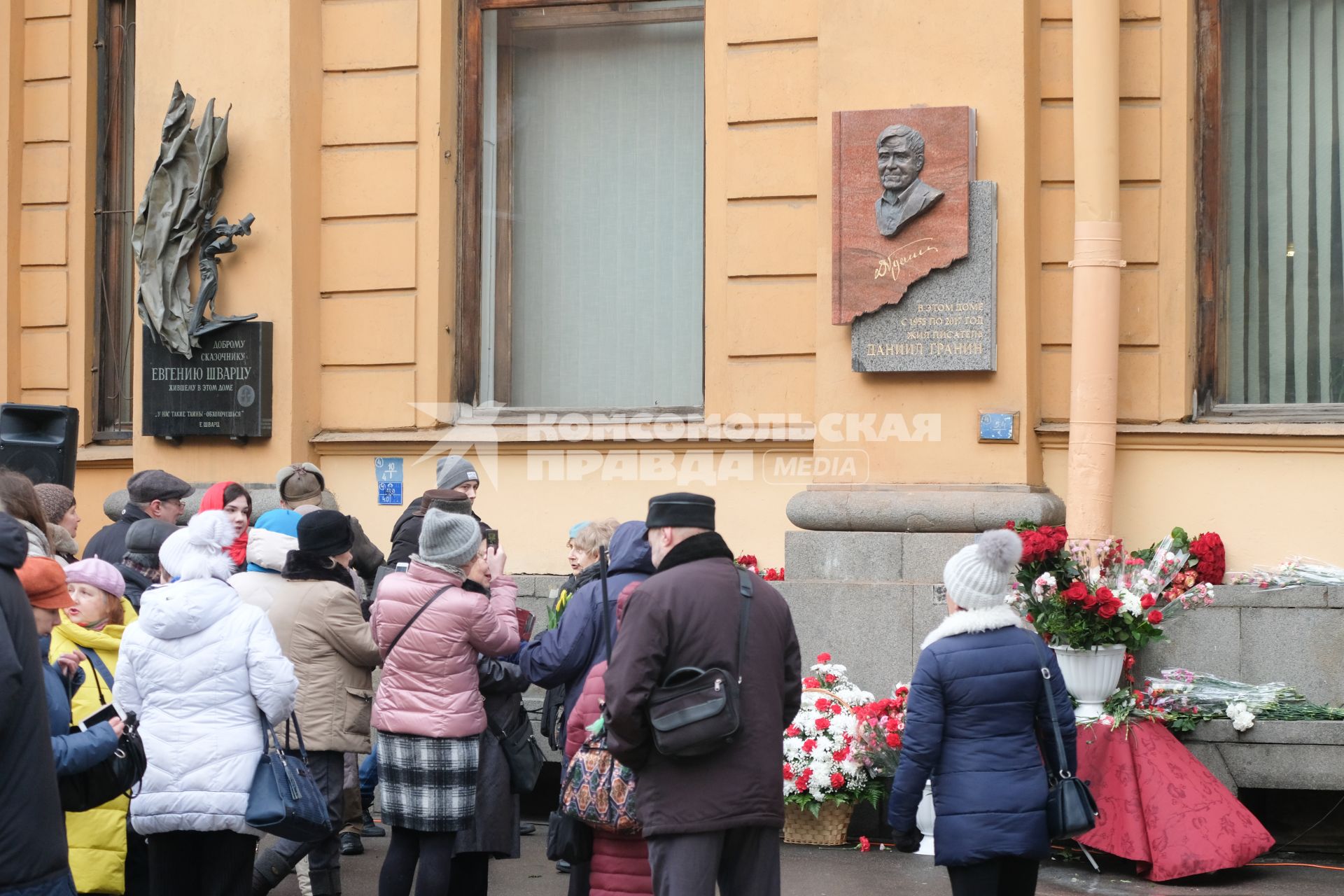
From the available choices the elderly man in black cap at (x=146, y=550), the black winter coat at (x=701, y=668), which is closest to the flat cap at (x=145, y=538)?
the elderly man in black cap at (x=146, y=550)

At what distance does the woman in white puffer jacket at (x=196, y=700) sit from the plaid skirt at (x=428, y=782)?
713mm

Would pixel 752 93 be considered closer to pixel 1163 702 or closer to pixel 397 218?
pixel 397 218

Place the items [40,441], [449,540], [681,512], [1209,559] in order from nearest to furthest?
[681,512], [449,540], [1209,559], [40,441]

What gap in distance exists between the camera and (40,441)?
27.5ft

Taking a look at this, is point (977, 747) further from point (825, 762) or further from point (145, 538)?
point (145, 538)

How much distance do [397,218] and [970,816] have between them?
6032mm

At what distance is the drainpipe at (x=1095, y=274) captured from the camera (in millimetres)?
8000

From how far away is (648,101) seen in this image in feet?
31.9

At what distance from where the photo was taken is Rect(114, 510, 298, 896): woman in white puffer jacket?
16.3 feet

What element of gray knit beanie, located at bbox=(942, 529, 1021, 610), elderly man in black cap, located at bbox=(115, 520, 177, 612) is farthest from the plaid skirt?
gray knit beanie, located at bbox=(942, 529, 1021, 610)

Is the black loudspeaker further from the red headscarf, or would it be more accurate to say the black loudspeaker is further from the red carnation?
the red carnation

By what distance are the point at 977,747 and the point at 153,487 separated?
172 inches

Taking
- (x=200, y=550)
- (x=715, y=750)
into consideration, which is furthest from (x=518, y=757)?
(x=715, y=750)

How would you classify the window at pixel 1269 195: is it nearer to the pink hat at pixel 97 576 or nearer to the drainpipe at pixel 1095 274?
the drainpipe at pixel 1095 274
